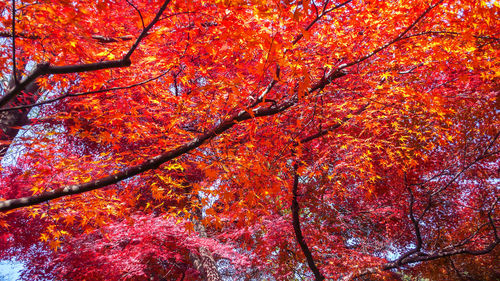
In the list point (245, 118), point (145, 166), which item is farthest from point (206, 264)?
point (245, 118)

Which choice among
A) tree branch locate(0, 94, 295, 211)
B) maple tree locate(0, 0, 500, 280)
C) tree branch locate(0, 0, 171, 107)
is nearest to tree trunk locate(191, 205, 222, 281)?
maple tree locate(0, 0, 500, 280)

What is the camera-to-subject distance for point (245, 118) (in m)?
2.95

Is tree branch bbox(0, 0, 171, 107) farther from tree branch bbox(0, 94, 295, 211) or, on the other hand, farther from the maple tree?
tree branch bbox(0, 94, 295, 211)

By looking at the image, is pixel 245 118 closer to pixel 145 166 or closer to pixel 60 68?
pixel 145 166

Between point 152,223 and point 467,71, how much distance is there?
7702 mm

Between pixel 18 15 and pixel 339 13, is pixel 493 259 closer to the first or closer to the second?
pixel 339 13

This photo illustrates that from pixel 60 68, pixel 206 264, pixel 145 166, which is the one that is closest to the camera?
pixel 60 68

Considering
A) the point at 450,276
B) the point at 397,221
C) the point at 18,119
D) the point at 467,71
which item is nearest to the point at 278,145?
the point at 18,119

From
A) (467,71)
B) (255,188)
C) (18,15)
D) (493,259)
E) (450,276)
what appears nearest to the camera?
(18,15)

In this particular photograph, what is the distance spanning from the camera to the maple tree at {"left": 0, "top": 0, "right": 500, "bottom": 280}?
282 cm

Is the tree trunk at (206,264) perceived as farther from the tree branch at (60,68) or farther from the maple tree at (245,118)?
the tree branch at (60,68)

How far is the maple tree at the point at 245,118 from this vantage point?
9.26 feet

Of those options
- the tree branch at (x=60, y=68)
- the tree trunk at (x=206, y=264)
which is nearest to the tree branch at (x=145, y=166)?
the tree branch at (x=60, y=68)

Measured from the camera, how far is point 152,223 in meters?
5.19
